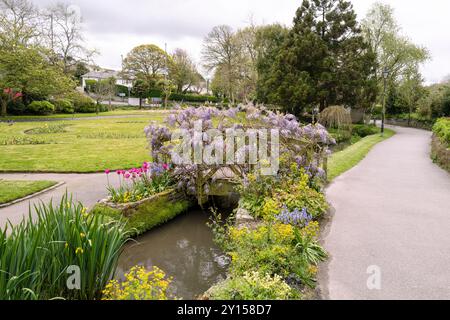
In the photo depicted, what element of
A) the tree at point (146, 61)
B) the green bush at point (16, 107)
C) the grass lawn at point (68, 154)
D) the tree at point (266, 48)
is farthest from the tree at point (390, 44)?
the green bush at point (16, 107)

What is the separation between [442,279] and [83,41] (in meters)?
Result: 47.9

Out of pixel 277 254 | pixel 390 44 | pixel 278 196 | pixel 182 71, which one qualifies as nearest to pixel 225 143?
pixel 278 196

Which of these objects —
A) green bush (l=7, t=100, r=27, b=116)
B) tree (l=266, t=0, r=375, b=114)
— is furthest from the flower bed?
green bush (l=7, t=100, r=27, b=116)

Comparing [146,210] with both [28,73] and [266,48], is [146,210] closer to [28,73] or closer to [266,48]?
[28,73]

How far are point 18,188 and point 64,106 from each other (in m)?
32.9

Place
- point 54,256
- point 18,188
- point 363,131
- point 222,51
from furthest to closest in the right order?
1. point 222,51
2. point 363,131
3. point 18,188
4. point 54,256

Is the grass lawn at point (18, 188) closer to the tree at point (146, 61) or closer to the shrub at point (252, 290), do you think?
the shrub at point (252, 290)

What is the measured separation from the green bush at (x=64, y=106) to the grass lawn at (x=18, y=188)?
1235 inches

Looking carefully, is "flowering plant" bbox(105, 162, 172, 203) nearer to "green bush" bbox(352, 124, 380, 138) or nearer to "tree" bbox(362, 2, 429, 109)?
"green bush" bbox(352, 124, 380, 138)

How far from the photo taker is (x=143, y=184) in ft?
24.5

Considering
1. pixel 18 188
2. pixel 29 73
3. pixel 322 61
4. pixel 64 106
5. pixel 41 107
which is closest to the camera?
pixel 18 188

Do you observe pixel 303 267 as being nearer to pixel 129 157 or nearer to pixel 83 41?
pixel 129 157

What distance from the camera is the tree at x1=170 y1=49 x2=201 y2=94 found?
5754 cm

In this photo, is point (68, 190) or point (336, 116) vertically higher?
point (336, 116)
